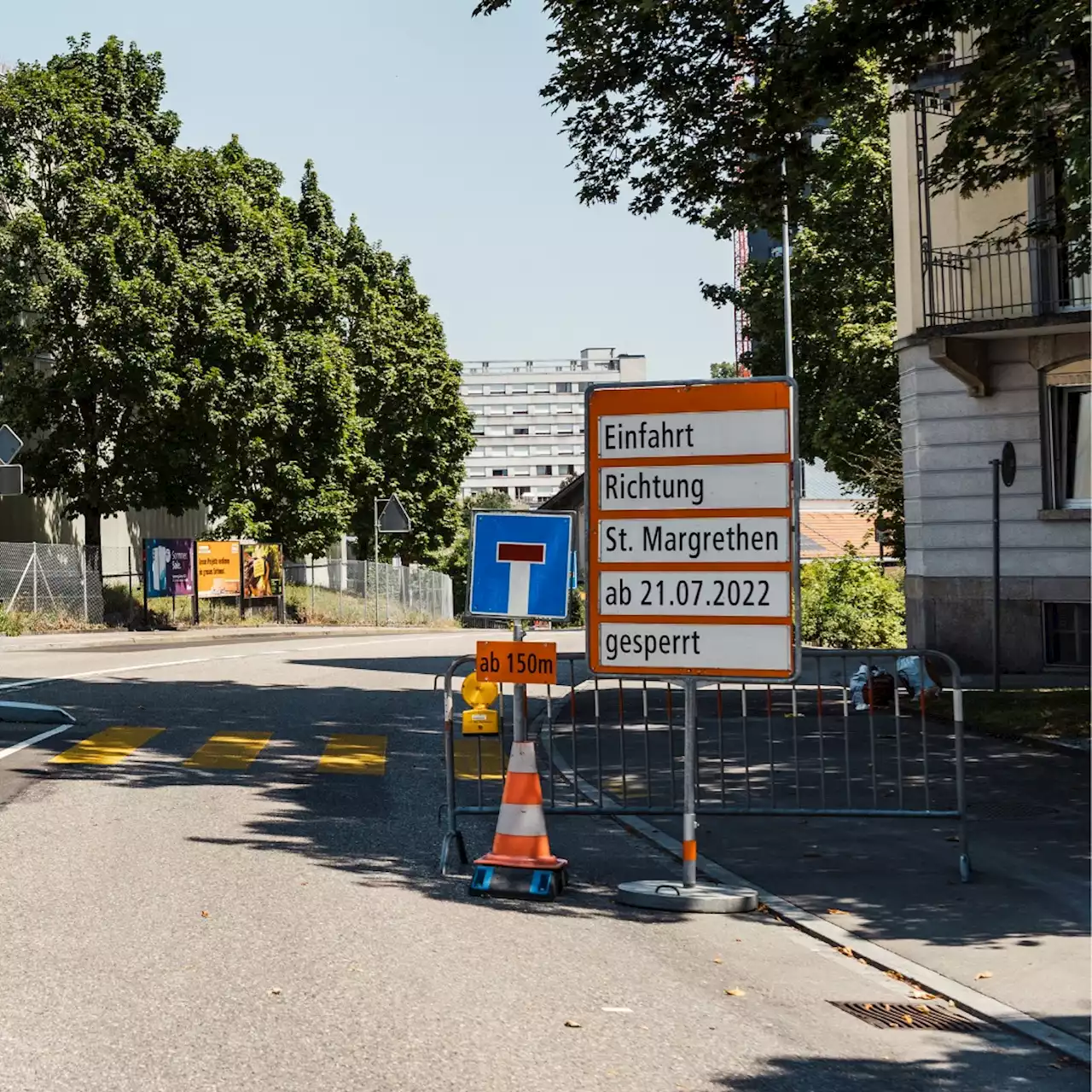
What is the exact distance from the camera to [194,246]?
38.3m

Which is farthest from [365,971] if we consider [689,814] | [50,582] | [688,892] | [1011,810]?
[50,582]

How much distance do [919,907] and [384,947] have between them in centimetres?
282

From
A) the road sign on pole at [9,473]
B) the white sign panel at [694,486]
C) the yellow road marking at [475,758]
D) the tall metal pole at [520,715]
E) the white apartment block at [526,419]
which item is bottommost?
the yellow road marking at [475,758]

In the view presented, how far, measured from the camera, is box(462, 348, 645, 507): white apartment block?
558ft

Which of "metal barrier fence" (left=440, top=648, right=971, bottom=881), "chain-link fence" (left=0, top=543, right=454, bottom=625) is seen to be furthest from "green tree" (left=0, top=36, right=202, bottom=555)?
"metal barrier fence" (left=440, top=648, right=971, bottom=881)

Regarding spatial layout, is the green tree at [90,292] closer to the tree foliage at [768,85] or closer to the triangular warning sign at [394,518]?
the triangular warning sign at [394,518]

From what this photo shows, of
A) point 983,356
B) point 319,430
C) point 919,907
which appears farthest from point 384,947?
point 319,430

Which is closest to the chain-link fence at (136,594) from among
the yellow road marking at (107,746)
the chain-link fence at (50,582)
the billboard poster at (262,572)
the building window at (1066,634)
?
the chain-link fence at (50,582)

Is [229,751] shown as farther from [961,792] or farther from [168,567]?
[168,567]

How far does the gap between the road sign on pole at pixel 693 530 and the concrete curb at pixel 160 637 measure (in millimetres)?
19734

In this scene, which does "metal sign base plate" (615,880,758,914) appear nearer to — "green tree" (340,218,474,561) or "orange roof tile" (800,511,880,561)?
"green tree" (340,218,474,561)

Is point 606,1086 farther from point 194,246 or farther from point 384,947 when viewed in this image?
point 194,246

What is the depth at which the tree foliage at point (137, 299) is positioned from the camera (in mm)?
35312

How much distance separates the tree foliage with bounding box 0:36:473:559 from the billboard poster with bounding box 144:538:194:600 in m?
1.05
